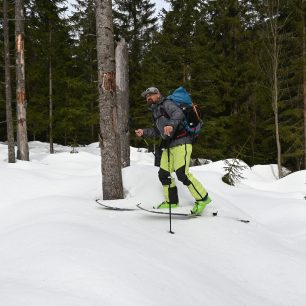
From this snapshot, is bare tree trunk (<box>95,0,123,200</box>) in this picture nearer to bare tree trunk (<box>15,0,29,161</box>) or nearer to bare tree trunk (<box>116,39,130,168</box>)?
bare tree trunk (<box>116,39,130,168</box>)

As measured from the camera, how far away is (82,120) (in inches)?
930

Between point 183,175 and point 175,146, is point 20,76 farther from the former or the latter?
point 183,175

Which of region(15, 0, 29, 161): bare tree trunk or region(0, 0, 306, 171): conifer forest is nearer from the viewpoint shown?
region(15, 0, 29, 161): bare tree trunk

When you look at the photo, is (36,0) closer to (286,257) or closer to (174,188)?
(174,188)

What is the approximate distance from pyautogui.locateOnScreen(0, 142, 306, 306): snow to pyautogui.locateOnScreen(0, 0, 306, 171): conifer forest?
9.84 metres

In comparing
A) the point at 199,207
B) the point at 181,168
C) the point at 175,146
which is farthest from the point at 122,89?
the point at 199,207

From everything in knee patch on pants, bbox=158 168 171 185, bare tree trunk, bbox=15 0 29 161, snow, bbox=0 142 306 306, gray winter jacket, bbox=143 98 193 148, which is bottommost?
snow, bbox=0 142 306 306

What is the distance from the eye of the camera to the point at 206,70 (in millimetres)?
17703

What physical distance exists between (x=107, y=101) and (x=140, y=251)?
3324mm

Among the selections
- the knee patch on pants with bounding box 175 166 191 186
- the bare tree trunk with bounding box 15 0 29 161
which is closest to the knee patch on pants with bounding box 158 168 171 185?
the knee patch on pants with bounding box 175 166 191 186

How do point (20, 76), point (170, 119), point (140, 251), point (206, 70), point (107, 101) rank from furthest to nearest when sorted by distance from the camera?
point (206, 70), point (20, 76), point (107, 101), point (170, 119), point (140, 251)

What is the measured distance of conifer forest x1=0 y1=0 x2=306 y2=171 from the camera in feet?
58.1

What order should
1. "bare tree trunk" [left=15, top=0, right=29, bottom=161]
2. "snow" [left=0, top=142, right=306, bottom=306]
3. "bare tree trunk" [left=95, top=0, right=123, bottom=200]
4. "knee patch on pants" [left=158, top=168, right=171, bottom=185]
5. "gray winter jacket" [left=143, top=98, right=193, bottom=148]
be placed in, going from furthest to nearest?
"bare tree trunk" [left=15, top=0, right=29, bottom=161], "bare tree trunk" [left=95, top=0, right=123, bottom=200], "knee patch on pants" [left=158, top=168, right=171, bottom=185], "gray winter jacket" [left=143, top=98, right=193, bottom=148], "snow" [left=0, top=142, right=306, bottom=306]

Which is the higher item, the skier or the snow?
the skier
